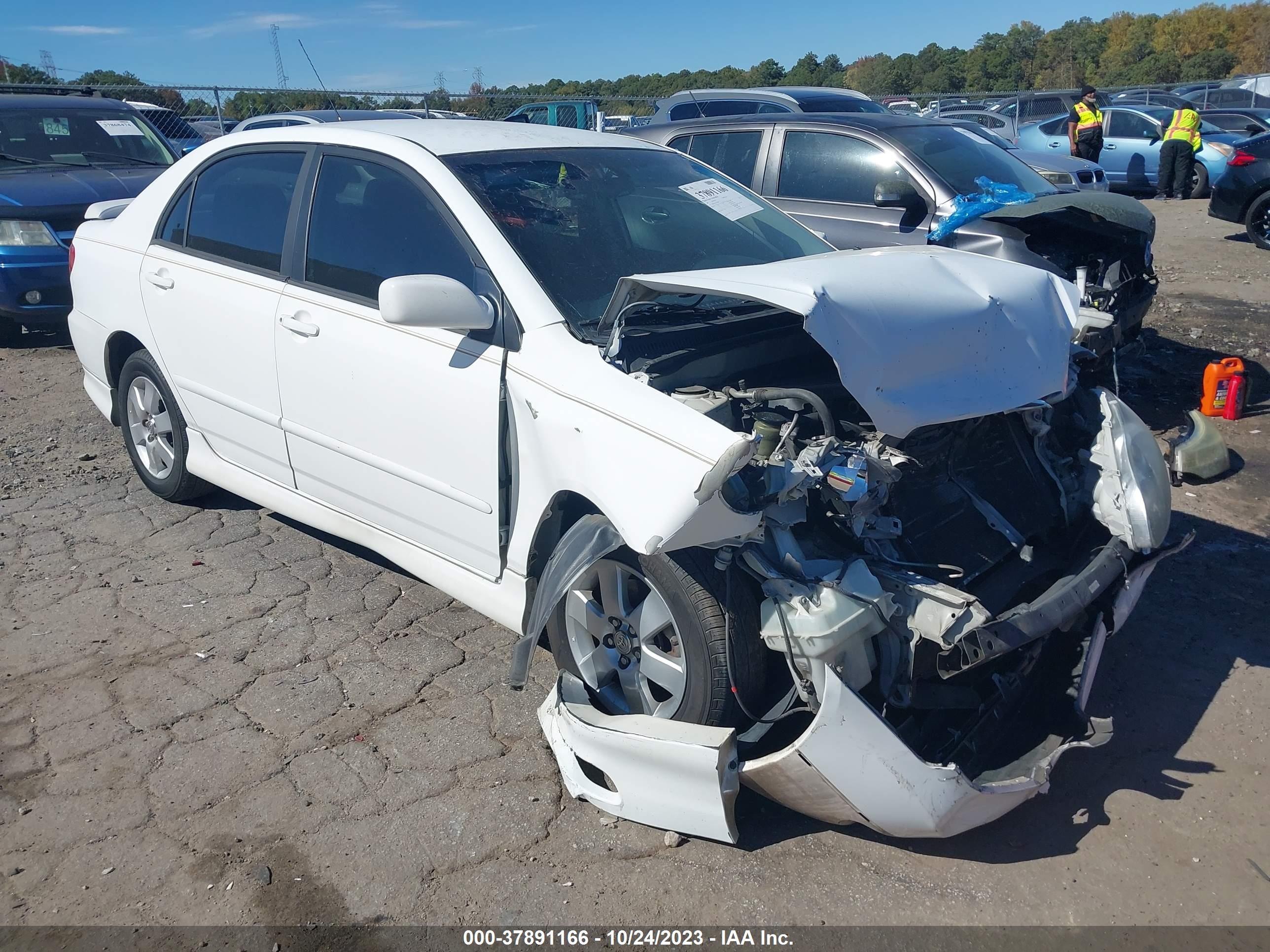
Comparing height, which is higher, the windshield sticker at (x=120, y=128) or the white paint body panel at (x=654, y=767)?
the windshield sticker at (x=120, y=128)

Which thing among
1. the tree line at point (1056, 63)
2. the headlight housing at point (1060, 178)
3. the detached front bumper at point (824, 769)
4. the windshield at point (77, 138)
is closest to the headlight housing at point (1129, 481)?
the detached front bumper at point (824, 769)

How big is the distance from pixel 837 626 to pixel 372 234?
7.41ft

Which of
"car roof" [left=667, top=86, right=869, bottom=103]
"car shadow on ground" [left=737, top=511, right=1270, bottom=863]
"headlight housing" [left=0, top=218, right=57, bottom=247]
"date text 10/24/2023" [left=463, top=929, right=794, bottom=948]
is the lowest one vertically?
"date text 10/24/2023" [left=463, top=929, right=794, bottom=948]

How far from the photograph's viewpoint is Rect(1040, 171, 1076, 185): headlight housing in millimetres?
8891

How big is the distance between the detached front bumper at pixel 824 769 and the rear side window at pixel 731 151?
16.9 ft

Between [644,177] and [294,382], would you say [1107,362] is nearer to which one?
[644,177]

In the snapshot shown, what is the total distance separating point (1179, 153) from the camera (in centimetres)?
1562

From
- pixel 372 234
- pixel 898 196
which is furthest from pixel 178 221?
pixel 898 196

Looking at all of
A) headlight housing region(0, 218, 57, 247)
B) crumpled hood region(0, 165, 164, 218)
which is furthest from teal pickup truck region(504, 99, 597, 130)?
headlight housing region(0, 218, 57, 247)

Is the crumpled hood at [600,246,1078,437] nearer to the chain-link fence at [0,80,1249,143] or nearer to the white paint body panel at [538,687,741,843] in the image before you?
the white paint body panel at [538,687,741,843]

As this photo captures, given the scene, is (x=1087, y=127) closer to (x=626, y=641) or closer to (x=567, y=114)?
(x=567, y=114)

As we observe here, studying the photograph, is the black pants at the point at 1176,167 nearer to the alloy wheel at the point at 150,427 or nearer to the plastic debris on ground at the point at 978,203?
the plastic debris on ground at the point at 978,203

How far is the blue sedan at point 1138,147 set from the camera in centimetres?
1622

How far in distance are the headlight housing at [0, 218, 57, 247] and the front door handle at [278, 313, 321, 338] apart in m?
5.56
